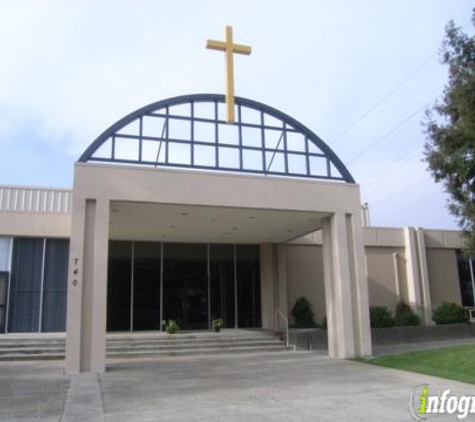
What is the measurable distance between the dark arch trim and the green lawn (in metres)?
5.36

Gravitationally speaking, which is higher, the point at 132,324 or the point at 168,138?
the point at 168,138

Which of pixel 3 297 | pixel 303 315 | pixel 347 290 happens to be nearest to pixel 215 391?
pixel 347 290

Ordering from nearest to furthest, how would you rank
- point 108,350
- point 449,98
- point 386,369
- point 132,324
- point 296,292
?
point 386,369 < point 449,98 < point 108,350 < point 132,324 < point 296,292

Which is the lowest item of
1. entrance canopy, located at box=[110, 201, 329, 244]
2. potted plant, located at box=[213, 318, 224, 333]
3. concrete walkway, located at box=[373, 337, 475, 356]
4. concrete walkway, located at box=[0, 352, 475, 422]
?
concrete walkway, located at box=[0, 352, 475, 422]

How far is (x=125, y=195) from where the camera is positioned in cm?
1255

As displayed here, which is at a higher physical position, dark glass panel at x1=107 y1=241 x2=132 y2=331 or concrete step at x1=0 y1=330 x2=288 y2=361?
dark glass panel at x1=107 y1=241 x2=132 y2=331

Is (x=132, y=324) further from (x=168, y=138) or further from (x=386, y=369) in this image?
(x=386, y=369)

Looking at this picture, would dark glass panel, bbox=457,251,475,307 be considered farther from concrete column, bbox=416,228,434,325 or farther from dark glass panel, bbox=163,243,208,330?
dark glass panel, bbox=163,243,208,330

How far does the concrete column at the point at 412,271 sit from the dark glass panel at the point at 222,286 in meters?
8.15

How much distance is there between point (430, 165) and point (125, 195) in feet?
28.4

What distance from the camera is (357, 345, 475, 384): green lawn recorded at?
10.3 meters

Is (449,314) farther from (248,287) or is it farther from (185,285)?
(185,285)

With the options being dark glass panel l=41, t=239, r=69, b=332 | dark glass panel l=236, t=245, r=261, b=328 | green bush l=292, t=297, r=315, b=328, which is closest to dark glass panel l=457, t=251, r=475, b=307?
green bush l=292, t=297, r=315, b=328

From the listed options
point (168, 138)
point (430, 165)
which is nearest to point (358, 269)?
point (430, 165)
